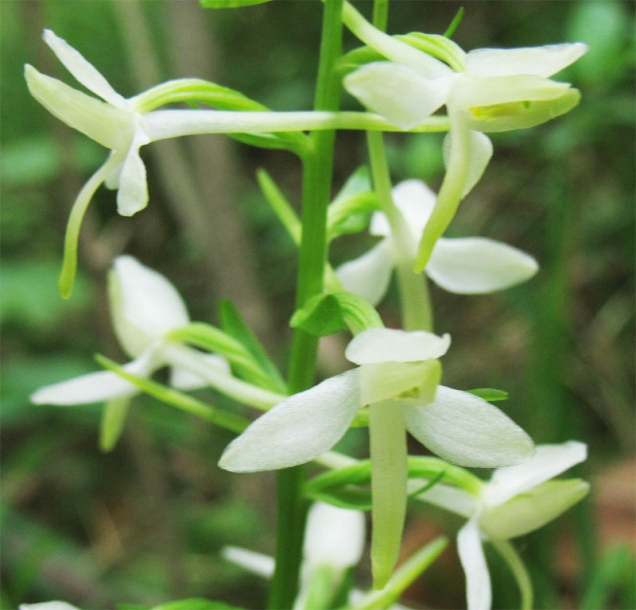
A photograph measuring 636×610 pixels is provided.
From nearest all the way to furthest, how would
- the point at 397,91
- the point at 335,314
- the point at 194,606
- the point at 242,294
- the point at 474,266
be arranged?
the point at 397,91, the point at 335,314, the point at 194,606, the point at 474,266, the point at 242,294

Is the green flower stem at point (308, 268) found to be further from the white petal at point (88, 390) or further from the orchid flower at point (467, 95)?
the white petal at point (88, 390)

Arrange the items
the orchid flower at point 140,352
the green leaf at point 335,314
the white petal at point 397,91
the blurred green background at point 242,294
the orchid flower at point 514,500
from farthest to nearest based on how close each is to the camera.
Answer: the blurred green background at point 242,294
the orchid flower at point 140,352
the orchid flower at point 514,500
the green leaf at point 335,314
the white petal at point 397,91

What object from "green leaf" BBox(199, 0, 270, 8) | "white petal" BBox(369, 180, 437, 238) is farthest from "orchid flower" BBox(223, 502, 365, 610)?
"green leaf" BBox(199, 0, 270, 8)

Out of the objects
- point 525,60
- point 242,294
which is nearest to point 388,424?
point 525,60

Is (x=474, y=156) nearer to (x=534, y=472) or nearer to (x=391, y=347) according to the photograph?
(x=391, y=347)

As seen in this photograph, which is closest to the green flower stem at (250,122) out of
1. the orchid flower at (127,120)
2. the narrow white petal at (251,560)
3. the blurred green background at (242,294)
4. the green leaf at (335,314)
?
the orchid flower at (127,120)

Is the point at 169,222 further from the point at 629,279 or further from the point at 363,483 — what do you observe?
the point at 363,483

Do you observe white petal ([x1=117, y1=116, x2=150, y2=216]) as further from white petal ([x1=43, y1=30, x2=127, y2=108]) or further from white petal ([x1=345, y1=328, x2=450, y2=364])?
white petal ([x1=345, y1=328, x2=450, y2=364])

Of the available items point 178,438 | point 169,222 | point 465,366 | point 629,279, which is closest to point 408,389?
point 178,438
